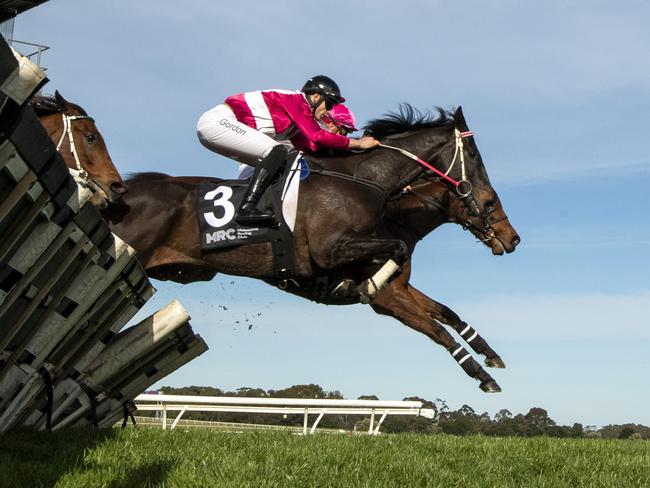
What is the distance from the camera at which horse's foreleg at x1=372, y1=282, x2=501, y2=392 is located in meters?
8.44

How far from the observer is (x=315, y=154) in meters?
8.19

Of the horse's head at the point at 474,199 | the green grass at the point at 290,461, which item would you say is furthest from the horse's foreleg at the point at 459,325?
the green grass at the point at 290,461

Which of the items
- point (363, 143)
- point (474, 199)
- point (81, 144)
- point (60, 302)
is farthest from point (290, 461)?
point (474, 199)

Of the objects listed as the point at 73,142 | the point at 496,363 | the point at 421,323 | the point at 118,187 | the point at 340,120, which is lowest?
the point at 496,363

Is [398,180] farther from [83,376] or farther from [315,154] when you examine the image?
[83,376]

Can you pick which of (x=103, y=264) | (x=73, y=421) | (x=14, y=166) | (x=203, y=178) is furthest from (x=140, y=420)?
(x=14, y=166)

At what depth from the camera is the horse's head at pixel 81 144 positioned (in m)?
7.36

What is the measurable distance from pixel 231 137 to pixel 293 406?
4.53 m

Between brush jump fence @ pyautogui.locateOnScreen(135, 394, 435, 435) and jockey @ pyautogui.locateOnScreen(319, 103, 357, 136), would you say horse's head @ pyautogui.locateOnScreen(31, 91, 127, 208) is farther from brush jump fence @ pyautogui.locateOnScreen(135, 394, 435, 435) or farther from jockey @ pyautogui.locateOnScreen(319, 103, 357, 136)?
brush jump fence @ pyautogui.locateOnScreen(135, 394, 435, 435)

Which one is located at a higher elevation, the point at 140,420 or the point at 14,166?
the point at 14,166

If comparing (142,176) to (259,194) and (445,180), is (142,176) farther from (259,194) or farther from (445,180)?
(445,180)

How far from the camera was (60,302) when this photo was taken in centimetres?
465

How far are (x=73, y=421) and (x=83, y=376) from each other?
1.39ft

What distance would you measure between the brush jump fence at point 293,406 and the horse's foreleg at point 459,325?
8.11ft
